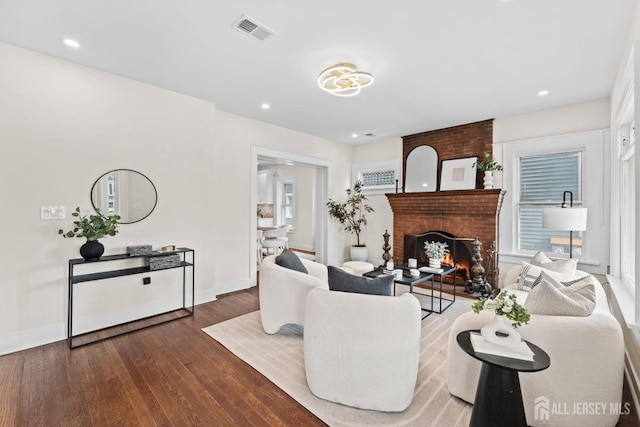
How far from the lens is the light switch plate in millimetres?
2793

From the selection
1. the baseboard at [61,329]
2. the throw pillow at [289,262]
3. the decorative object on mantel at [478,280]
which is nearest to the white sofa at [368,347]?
the throw pillow at [289,262]

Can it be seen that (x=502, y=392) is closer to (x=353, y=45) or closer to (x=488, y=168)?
(x=353, y=45)

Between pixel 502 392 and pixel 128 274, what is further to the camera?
pixel 128 274

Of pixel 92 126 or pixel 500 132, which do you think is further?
pixel 500 132

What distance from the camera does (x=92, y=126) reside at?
3068 millimetres

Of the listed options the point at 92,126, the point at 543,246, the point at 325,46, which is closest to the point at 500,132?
the point at 543,246

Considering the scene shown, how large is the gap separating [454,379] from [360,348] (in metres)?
0.75

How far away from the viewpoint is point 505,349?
1.55 metres

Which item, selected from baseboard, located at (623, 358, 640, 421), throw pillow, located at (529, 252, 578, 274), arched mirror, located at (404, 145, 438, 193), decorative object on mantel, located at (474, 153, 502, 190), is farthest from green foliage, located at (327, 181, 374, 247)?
baseboard, located at (623, 358, 640, 421)

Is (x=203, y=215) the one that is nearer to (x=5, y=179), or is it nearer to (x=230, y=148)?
(x=230, y=148)

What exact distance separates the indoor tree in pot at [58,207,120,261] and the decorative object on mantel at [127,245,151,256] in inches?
11.5

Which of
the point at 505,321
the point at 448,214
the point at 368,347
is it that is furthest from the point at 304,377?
the point at 448,214

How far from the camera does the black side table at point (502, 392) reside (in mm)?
1460

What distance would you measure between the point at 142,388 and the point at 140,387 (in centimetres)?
2
